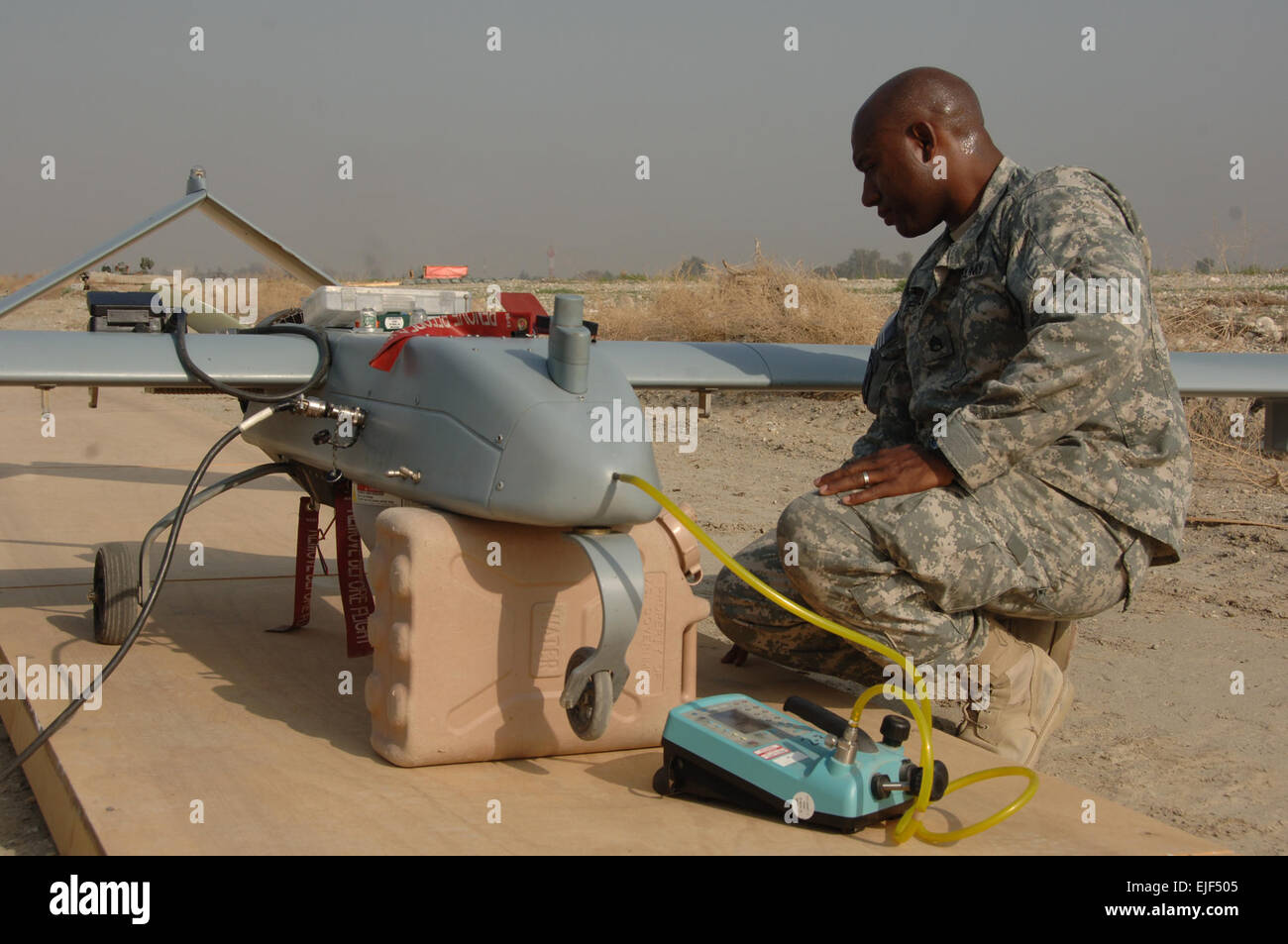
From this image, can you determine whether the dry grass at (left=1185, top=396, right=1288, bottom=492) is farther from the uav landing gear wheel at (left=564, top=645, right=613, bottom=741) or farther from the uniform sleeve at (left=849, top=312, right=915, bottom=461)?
the uav landing gear wheel at (left=564, top=645, right=613, bottom=741)

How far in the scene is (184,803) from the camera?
10.1 feet

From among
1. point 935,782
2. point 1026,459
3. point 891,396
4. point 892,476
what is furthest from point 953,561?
point 891,396

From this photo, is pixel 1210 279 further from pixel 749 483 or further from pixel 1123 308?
pixel 1123 308

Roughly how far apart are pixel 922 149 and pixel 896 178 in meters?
0.13

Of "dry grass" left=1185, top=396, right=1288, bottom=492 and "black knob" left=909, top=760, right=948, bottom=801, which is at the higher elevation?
"dry grass" left=1185, top=396, right=1288, bottom=492

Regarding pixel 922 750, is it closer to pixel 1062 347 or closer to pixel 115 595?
pixel 1062 347

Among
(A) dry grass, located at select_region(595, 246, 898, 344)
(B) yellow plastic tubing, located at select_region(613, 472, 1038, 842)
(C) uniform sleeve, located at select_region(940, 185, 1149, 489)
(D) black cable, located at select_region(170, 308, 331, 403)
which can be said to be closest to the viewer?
(B) yellow plastic tubing, located at select_region(613, 472, 1038, 842)

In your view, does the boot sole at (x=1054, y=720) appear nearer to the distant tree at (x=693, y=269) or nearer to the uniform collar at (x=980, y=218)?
the uniform collar at (x=980, y=218)

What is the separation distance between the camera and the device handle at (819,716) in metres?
3.09

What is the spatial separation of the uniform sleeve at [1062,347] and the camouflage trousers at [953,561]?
0.17 m

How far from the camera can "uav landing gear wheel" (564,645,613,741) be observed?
323 centimetres

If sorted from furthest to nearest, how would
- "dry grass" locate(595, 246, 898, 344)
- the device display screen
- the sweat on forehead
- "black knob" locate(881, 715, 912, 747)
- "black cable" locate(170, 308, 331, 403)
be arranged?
"dry grass" locate(595, 246, 898, 344), "black cable" locate(170, 308, 331, 403), the sweat on forehead, the device display screen, "black knob" locate(881, 715, 912, 747)

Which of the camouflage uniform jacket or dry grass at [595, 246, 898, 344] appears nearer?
the camouflage uniform jacket

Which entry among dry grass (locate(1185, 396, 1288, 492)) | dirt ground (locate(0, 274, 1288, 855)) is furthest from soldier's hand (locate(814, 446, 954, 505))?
dry grass (locate(1185, 396, 1288, 492))
